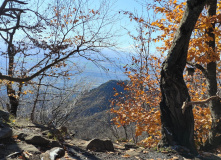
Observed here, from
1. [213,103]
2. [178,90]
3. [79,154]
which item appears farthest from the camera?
[213,103]

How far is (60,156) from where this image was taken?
430 cm

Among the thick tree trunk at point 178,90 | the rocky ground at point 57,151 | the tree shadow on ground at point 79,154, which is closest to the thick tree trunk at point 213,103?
the rocky ground at point 57,151

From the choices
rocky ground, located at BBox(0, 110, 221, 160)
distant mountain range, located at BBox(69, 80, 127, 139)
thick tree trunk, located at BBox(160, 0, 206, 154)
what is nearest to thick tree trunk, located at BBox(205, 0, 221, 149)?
rocky ground, located at BBox(0, 110, 221, 160)

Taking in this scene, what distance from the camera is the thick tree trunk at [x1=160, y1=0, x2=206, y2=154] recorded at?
178 inches

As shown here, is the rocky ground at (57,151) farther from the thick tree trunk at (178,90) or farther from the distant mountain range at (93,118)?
the distant mountain range at (93,118)

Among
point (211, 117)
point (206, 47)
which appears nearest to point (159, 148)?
point (211, 117)

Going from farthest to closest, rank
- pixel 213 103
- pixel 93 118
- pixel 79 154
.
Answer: pixel 93 118 → pixel 213 103 → pixel 79 154

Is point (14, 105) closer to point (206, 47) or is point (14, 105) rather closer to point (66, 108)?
point (66, 108)

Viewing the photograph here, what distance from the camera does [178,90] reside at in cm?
461

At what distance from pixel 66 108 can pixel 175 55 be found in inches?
486

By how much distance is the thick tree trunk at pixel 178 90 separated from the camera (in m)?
4.51

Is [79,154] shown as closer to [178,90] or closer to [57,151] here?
[57,151]

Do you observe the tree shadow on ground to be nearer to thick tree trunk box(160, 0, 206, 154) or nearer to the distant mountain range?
thick tree trunk box(160, 0, 206, 154)

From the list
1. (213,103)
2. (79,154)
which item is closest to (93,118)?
(213,103)
